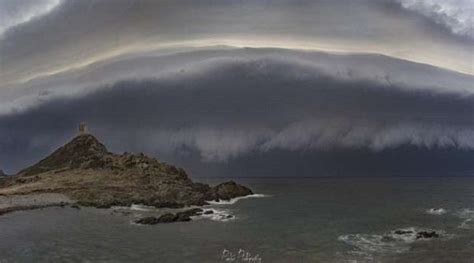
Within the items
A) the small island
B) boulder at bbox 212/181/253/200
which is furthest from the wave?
boulder at bbox 212/181/253/200

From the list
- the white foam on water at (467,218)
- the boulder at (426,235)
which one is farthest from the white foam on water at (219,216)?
the white foam on water at (467,218)

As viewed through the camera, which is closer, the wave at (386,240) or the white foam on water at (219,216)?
the wave at (386,240)

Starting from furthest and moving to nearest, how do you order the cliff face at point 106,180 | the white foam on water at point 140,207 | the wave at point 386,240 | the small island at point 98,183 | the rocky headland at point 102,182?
the cliff face at point 106,180
the white foam on water at point 140,207
the rocky headland at point 102,182
the small island at point 98,183
the wave at point 386,240

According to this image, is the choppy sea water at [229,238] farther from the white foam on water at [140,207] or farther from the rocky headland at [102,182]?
the rocky headland at [102,182]

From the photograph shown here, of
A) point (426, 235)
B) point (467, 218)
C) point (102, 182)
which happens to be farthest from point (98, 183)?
point (467, 218)

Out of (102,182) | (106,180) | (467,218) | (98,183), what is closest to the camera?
(467,218)

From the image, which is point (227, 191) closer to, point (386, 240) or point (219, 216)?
point (219, 216)
